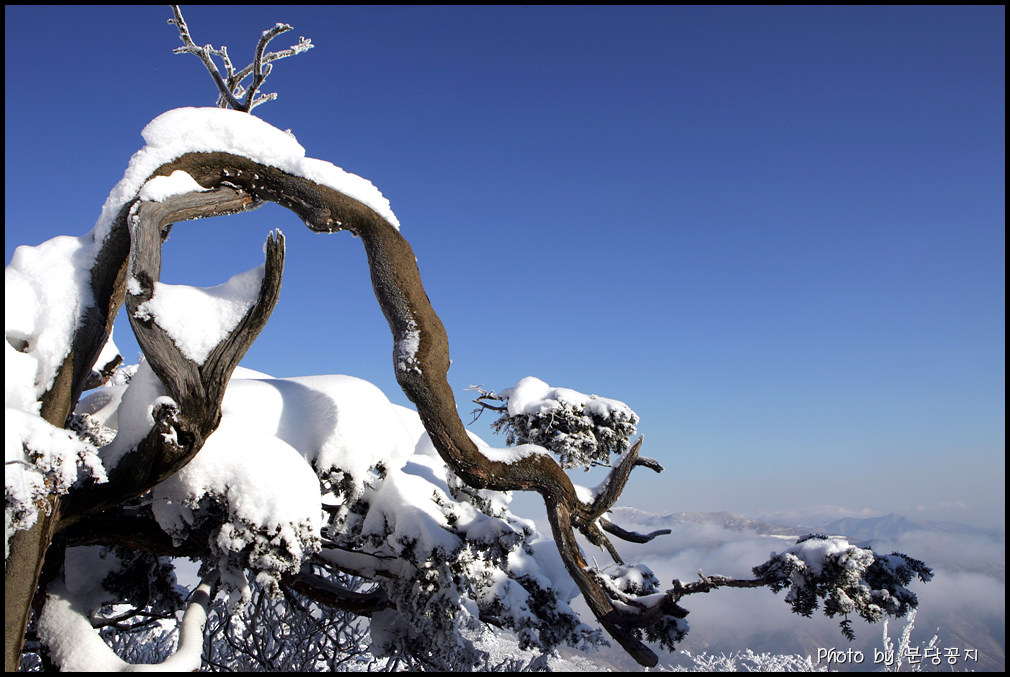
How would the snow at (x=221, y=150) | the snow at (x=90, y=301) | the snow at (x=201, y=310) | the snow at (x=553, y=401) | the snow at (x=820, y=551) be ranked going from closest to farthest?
the snow at (x=90, y=301) < the snow at (x=201, y=310) < the snow at (x=221, y=150) < the snow at (x=820, y=551) < the snow at (x=553, y=401)

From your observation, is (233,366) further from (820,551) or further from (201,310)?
(820,551)

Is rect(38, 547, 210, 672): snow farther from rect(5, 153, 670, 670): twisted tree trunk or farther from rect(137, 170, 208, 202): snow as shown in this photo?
rect(137, 170, 208, 202): snow

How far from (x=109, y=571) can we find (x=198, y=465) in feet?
7.22

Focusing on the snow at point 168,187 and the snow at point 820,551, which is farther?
the snow at point 820,551

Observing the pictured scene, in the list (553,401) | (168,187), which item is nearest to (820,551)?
(553,401)

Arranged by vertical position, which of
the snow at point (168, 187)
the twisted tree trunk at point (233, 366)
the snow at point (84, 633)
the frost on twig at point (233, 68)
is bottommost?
the snow at point (84, 633)

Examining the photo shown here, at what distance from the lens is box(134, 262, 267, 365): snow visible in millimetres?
3234

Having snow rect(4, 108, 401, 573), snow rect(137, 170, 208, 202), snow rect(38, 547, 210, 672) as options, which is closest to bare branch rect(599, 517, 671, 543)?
snow rect(4, 108, 401, 573)

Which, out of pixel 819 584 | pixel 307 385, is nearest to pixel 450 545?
pixel 307 385

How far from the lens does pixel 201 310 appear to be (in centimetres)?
339

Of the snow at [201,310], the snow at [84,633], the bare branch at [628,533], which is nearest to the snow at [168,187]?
the snow at [201,310]

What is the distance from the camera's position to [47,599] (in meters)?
4.21

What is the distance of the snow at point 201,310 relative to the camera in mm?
3234

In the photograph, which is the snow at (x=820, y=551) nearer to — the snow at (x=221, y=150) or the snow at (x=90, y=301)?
the snow at (x=90, y=301)
